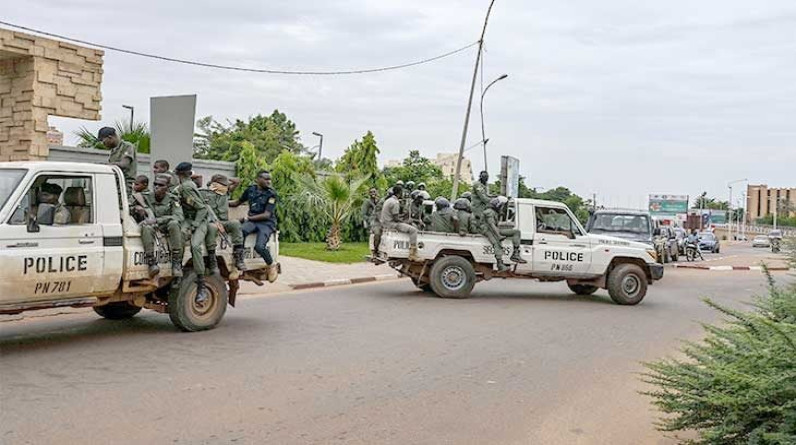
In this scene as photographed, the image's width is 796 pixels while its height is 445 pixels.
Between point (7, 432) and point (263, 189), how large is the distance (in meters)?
6.41

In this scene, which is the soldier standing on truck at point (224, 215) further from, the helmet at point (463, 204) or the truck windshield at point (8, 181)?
the helmet at point (463, 204)

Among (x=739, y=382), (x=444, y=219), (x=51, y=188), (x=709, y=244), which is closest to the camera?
(x=739, y=382)

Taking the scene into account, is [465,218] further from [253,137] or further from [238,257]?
[253,137]

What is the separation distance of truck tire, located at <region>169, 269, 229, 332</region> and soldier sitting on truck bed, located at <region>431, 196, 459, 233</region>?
5.76 meters

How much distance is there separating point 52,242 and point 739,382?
6.81 meters

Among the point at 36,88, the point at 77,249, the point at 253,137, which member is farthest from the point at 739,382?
the point at 253,137

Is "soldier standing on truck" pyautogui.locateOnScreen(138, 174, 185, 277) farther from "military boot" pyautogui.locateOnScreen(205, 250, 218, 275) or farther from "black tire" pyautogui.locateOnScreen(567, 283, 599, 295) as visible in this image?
"black tire" pyautogui.locateOnScreen(567, 283, 599, 295)

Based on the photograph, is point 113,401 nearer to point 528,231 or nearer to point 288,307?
point 288,307

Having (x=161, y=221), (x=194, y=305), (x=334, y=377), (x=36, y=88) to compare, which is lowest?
(x=334, y=377)

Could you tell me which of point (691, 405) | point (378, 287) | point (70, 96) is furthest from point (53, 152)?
point (691, 405)

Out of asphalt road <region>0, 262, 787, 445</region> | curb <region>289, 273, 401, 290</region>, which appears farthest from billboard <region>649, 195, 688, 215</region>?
asphalt road <region>0, 262, 787, 445</region>

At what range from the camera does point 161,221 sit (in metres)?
9.05

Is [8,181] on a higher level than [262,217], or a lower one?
higher

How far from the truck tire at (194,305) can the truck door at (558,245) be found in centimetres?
684
